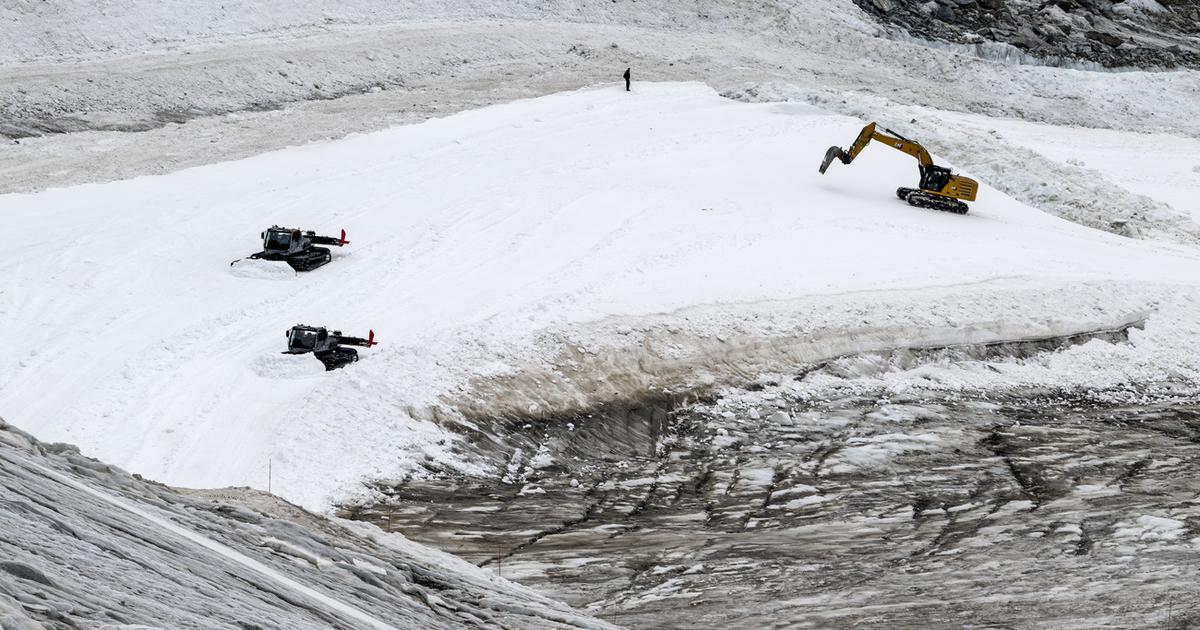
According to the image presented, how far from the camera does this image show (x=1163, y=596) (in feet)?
44.7

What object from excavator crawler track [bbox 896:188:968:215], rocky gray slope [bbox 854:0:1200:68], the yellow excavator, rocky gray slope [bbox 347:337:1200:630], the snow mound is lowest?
rocky gray slope [bbox 347:337:1200:630]

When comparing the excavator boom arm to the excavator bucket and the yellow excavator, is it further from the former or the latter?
the excavator bucket

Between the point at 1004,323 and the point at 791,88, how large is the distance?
59.4ft

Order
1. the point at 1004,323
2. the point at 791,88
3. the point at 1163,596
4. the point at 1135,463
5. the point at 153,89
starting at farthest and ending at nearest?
the point at 791,88 < the point at 153,89 < the point at 1004,323 < the point at 1135,463 < the point at 1163,596

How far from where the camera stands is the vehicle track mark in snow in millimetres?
9305

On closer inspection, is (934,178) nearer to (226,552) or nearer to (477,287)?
(477,287)

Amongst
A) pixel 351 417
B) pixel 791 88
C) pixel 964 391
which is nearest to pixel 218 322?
pixel 351 417

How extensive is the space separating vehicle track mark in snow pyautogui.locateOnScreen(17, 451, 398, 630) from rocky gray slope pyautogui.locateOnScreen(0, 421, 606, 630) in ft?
0.06

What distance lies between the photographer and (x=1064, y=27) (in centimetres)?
5469

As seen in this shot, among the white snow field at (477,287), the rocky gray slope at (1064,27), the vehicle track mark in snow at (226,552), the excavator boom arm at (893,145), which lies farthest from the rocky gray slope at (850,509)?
the rocky gray slope at (1064,27)

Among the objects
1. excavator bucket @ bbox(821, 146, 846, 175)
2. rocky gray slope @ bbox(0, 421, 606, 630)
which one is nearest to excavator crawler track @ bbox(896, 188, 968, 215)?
excavator bucket @ bbox(821, 146, 846, 175)

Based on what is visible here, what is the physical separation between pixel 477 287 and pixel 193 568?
52.3 feet

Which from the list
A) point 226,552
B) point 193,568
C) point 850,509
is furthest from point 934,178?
point 193,568

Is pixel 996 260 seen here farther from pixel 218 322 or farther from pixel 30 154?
pixel 30 154
